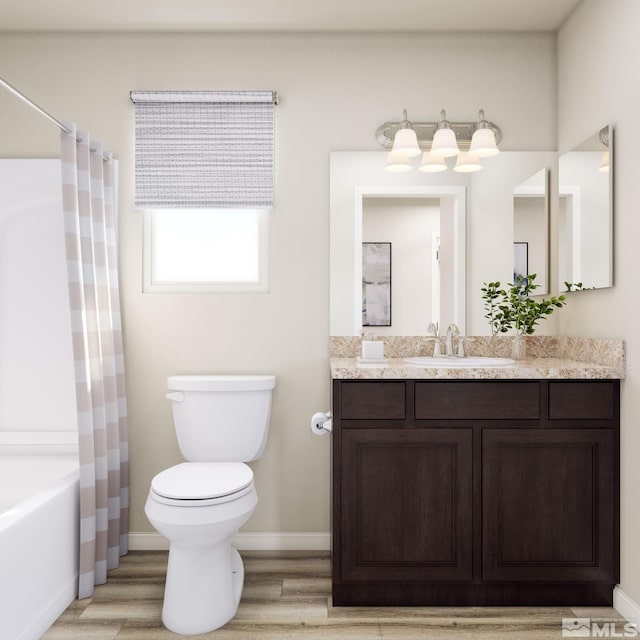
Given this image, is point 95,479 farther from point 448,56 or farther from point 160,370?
point 448,56

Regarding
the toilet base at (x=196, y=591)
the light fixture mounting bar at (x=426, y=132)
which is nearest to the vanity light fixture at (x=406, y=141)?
the light fixture mounting bar at (x=426, y=132)

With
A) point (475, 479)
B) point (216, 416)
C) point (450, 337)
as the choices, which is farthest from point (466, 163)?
point (216, 416)

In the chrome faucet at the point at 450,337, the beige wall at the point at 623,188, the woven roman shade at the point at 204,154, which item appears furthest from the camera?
the woven roman shade at the point at 204,154

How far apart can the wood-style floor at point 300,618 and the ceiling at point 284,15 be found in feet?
8.26

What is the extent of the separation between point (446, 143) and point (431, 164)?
0.50 feet

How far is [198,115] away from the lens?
102 inches

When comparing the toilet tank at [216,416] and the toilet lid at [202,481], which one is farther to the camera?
the toilet tank at [216,416]

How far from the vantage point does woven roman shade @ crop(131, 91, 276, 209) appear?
259 centimetres

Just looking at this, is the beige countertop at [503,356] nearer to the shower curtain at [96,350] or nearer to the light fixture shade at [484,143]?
the light fixture shade at [484,143]

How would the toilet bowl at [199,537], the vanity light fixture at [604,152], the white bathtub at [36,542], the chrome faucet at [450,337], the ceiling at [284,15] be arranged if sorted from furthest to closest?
1. the chrome faucet at [450,337]
2. the ceiling at [284,15]
3. the vanity light fixture at [604,152]
4. the toilet bowl at [199,537]
5. the white bathtub at [36,542]

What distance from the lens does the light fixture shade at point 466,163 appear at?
8.30ft

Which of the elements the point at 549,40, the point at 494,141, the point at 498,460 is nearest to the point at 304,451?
the point at 498,460

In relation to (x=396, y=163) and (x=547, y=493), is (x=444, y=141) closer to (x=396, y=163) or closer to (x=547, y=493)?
(x=396, y=163)

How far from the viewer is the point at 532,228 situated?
102 inches
